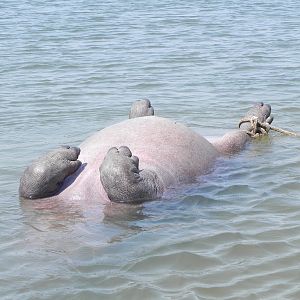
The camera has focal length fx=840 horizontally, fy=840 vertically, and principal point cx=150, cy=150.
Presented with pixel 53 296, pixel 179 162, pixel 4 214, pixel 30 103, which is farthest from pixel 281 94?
pixel 53 296

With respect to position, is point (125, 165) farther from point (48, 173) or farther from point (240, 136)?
point (240, 136)

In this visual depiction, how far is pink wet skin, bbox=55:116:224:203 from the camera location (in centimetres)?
703

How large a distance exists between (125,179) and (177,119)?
4.10 metres

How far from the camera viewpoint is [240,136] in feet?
30.0

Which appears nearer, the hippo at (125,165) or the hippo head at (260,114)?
the hippo at (125,165)

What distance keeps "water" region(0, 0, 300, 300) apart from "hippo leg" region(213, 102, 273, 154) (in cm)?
15

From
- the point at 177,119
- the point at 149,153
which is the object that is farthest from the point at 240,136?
the point at 149,153

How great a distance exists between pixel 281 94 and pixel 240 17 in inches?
405

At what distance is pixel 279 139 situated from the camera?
31.2 ft

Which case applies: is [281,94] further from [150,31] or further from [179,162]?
[150,31]

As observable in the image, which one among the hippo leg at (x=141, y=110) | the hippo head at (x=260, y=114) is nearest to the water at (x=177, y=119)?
the hippo head at (x=260, y=114)

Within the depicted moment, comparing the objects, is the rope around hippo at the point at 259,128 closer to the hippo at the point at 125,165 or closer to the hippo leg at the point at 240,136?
the hippo leg at the point at 240,136

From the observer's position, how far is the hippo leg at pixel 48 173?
689cm

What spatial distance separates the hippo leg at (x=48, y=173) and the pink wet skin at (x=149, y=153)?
0.11m
